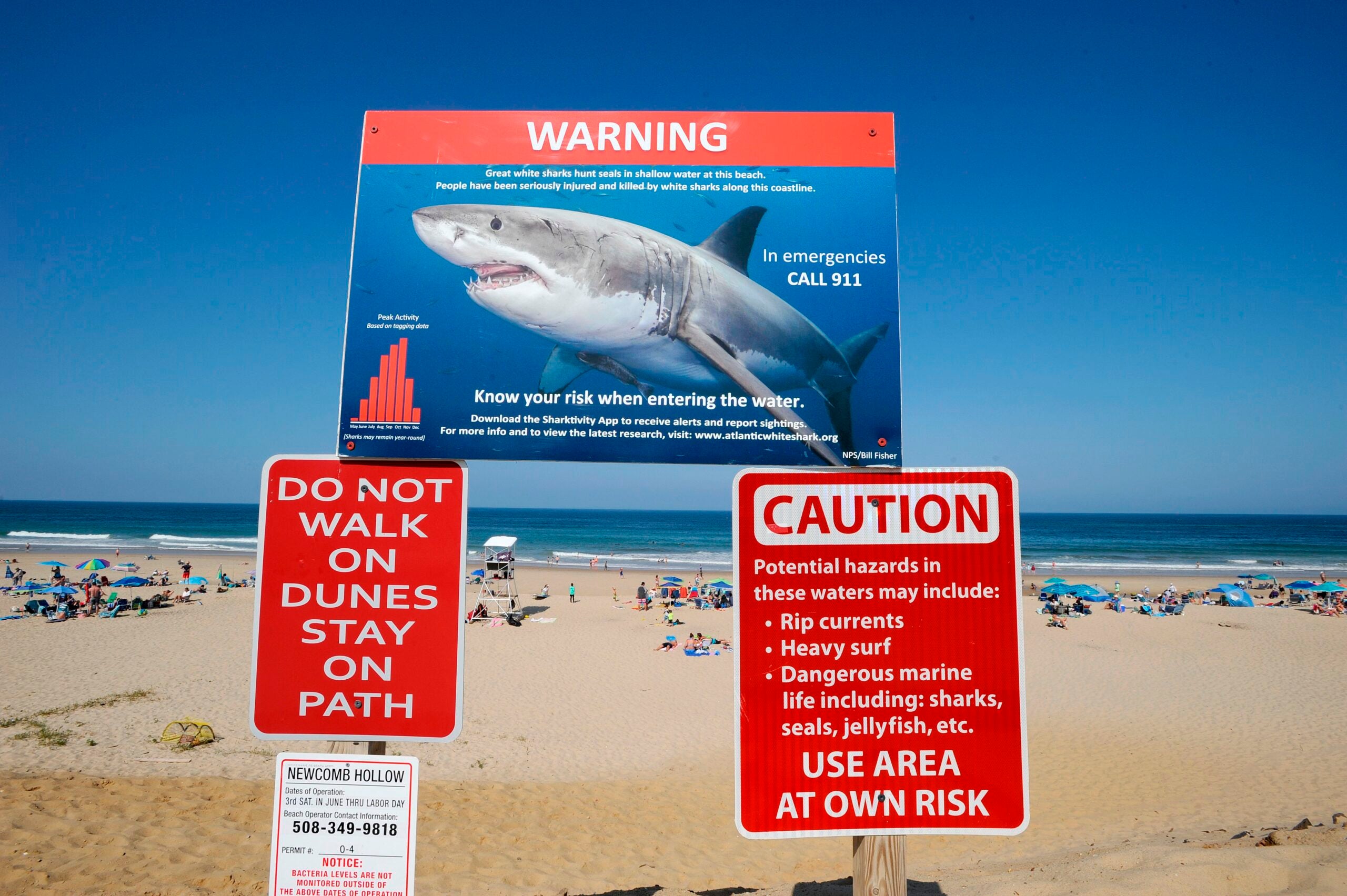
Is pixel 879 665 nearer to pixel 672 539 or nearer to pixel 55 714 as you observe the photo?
pixel 55 714

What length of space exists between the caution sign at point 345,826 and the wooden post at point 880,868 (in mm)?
1383

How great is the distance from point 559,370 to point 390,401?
58cm

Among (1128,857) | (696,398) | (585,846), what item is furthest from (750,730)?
(585,846)

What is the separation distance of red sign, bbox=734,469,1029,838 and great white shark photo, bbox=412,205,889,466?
38 centimetres

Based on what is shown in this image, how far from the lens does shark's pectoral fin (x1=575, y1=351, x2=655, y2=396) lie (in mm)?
2273

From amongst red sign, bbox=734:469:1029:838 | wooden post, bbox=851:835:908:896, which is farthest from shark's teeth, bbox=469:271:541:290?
wooden post, bbox=851:835:908:896

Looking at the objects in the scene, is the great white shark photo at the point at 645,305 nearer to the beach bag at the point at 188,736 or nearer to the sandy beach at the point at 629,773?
the sandy beach at the point at 629,773

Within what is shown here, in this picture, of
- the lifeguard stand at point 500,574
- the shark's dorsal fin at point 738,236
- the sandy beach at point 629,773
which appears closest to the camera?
the shark's dorsal fin at point 738,236

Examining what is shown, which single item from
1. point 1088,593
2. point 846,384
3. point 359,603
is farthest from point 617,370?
point 1088,593

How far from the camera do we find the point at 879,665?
82.1 inches

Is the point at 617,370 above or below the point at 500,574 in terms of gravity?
above

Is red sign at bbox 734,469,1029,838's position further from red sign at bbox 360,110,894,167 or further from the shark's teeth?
red sign at bbox 360,110,894,167

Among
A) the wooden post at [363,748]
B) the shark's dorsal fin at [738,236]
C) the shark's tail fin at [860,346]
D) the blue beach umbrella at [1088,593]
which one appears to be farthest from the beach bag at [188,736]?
the blue beach umbrella at [1088,593]

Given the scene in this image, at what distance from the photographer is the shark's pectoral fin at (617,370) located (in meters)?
2.27
